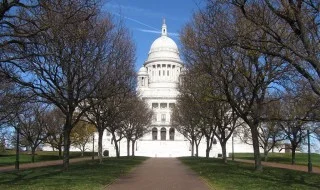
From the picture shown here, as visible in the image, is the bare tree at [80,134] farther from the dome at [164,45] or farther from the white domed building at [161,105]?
the dome at [164,45]

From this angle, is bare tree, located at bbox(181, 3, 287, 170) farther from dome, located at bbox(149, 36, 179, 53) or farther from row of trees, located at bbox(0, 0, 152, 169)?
dome, located at bbox(149, 36, 179, 53)

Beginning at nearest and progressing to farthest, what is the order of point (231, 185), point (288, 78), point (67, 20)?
point (67, 20), point (231, 185), point (288, 78)

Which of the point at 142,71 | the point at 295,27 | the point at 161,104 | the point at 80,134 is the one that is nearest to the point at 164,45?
the point at 142,71

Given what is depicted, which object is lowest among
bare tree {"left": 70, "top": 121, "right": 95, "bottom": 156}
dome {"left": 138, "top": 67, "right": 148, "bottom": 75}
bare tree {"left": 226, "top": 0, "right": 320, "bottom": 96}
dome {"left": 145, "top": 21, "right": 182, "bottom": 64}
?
bare tree {"left": 70, "top": 121, "right": 95, "bottom": 156}

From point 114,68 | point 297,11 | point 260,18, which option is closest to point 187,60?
point 114,68

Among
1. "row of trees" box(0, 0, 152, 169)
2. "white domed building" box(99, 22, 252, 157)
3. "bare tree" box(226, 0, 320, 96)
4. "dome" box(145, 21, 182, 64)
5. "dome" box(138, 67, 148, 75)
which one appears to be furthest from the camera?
"dome" box(145, 21, 182, 64)

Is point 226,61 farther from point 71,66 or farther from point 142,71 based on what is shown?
point 142,71

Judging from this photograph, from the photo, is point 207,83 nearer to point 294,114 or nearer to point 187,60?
point 187,60

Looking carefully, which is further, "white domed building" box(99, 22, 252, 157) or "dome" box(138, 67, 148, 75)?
"dome" box(138, 67, 148, 75)

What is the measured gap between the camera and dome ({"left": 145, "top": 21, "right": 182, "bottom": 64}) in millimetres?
143875

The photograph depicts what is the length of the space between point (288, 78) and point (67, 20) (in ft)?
47.1

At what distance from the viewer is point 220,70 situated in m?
27.4

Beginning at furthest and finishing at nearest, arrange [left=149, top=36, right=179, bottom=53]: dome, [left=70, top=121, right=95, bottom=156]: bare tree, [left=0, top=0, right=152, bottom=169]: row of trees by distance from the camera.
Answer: [left=149, top=36, right=179, bottom=53]: dome → [left=70, top=121, right=95, bottom=156]: bare tree → [left=0, top=0, right=152, bottom=169]: row of trees

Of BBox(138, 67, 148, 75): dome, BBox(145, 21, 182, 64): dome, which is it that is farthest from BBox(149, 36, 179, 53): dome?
BBox(138, 67, 148, 75): dome
